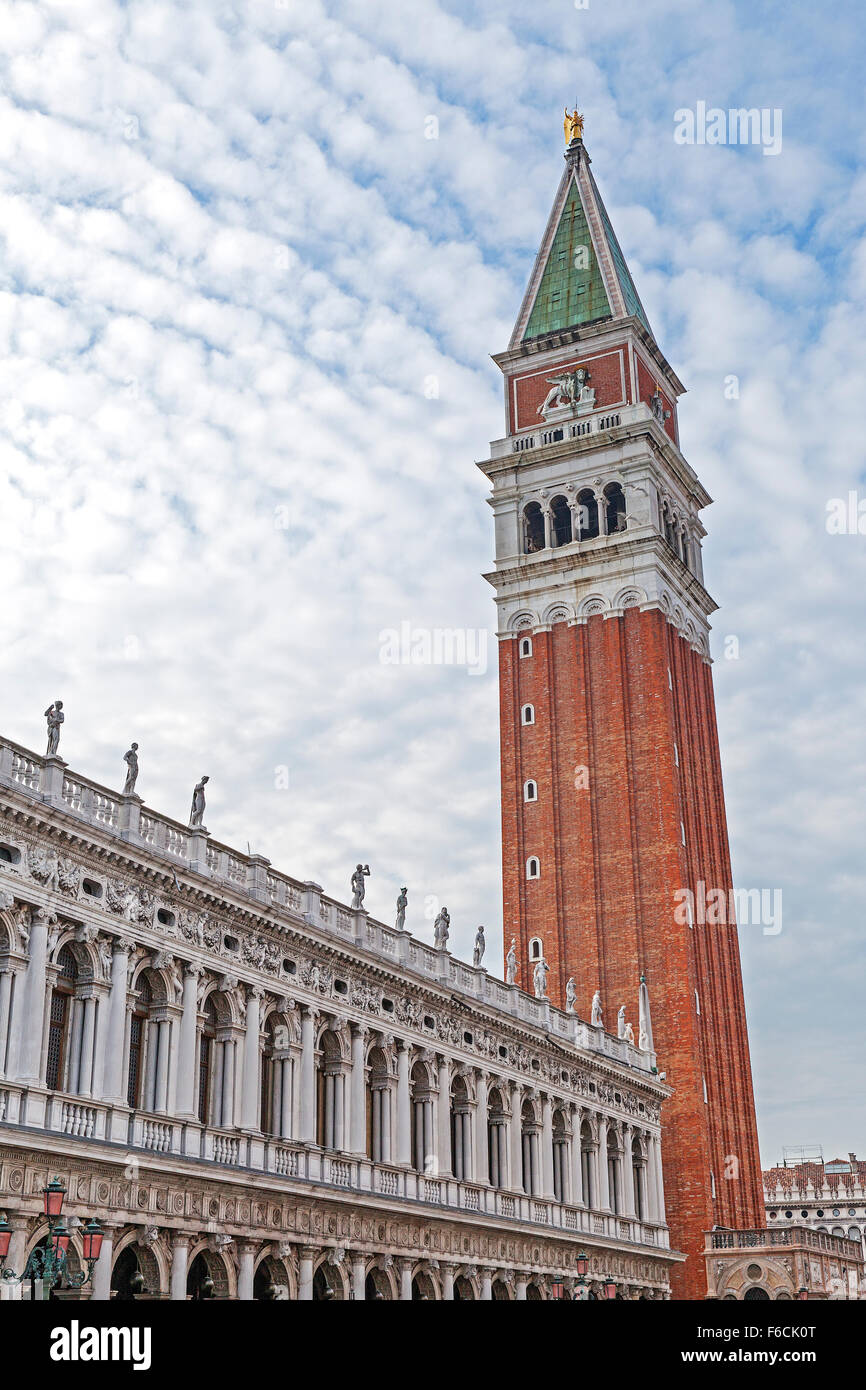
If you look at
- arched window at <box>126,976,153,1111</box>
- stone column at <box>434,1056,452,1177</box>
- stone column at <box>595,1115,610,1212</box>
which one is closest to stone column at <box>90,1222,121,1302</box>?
arched window at <box>126,976,153,1111</box>

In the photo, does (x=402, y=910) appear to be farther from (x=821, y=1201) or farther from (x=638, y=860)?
(x=821, y=1201)

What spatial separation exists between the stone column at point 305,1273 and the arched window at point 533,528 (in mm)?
43057

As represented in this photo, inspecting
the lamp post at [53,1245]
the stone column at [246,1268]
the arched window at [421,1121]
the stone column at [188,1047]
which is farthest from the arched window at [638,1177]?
the lamp post at [53,1245]

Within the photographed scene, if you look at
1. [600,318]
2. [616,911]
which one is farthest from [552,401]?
[616,911]

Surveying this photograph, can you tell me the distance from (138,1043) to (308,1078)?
19.0ft

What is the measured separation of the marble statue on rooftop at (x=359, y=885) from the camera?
3828 cm

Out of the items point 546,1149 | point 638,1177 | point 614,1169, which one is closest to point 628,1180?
point 614,1169

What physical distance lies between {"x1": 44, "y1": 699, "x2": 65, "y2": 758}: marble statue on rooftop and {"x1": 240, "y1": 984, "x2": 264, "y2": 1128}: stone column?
827 cm

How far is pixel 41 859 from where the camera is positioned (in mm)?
27328

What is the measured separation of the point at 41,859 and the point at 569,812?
42012 mm

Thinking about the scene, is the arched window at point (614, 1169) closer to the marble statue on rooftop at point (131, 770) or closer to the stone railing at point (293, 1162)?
the stone railing at point (293, 1162)

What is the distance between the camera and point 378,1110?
3853cm

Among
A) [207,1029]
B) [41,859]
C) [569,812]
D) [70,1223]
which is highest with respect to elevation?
[569,812]
